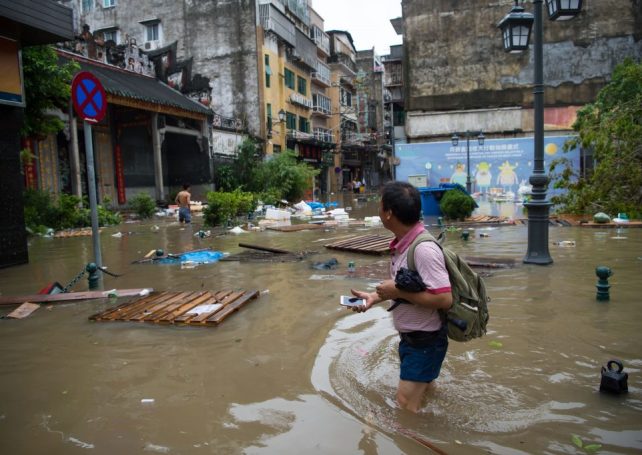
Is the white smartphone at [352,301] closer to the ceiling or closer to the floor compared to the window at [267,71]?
closer to the floor

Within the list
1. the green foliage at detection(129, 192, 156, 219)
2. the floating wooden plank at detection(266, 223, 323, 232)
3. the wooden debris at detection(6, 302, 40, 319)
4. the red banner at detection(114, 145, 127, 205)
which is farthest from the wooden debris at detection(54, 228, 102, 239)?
the red banner at detection(114, 145, 127, 205)

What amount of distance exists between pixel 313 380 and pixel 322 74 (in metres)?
46.8

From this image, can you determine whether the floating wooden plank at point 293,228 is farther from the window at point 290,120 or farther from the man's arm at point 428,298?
the window at point 290,120

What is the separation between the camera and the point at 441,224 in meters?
14.2

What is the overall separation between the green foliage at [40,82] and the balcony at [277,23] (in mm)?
23136

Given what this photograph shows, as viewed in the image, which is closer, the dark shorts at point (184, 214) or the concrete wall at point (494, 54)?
the dark shorts at point (184, 214)

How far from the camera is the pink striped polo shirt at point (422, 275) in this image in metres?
2.74

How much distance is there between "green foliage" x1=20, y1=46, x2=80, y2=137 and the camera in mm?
11789

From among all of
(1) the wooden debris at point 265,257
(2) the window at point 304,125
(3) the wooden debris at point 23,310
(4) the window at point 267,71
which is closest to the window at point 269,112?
(4) the window at point 267,71

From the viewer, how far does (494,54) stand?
111 feet

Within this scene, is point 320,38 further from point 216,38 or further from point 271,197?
point 271,197

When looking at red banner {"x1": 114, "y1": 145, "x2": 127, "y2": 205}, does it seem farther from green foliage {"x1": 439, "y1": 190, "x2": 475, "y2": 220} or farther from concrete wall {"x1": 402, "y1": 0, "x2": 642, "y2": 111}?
concrete wall {"x1": 402, "y1": 0, "x2": 642, "y2": 111}

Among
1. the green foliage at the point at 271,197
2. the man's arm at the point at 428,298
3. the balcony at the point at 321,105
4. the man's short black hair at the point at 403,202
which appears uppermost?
the balcony at the point at 321,105

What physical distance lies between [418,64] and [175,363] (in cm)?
3469
